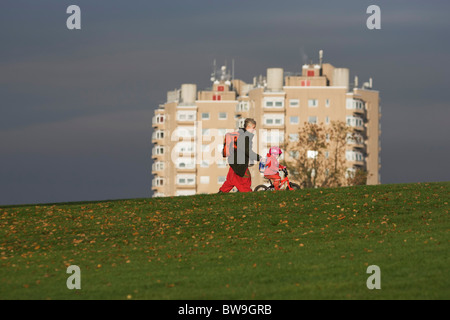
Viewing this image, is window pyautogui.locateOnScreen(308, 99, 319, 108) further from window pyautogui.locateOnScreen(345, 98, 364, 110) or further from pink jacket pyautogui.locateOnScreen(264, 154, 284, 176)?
pink jacket pyautogui.locateOnScreen(264, 154, 284, 176)

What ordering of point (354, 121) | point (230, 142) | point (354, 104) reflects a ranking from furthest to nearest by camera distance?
point (354, 104) < point (354, 121) < point (230, 142)

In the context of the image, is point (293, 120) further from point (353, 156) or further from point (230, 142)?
point (230, 142)

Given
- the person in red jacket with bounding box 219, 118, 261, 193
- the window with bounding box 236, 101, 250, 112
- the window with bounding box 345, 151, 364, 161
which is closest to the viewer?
the person in red jacket with bounding box 219, 118, 261, 193

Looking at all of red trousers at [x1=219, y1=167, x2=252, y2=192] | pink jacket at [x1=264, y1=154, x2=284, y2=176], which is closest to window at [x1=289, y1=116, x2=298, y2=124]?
pink jacket at [x1=264, y1=154, x2=284, y2=176]

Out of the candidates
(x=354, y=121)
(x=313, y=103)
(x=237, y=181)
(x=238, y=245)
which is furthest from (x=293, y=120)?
(x=238, y=245)

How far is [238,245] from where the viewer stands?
23797mm

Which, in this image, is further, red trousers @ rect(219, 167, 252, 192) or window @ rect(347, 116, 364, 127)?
window @ rect(347, 116, 364, 127)

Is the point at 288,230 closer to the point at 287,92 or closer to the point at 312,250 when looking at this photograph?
the point at 312,250

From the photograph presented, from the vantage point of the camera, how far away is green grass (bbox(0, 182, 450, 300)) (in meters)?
18.0

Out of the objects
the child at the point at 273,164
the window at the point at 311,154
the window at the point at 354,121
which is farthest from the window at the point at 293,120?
the child at the point at 273,164

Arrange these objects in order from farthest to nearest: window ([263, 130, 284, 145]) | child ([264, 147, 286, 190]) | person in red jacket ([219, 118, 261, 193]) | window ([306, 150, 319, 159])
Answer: window ([263, 130, 284, 145]) → window ([306, 150, 319, 159]) → child ([264, 147, 286, 190]) → person in red jacket ([219, 118, 261, 193])

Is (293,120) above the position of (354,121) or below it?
above

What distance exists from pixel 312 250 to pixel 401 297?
563 centimetres
